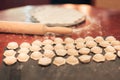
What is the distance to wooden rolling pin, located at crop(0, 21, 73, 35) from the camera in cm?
125

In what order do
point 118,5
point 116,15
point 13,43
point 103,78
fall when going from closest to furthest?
point 103,78 < point 13,43 < point 116,15 < point 118,5

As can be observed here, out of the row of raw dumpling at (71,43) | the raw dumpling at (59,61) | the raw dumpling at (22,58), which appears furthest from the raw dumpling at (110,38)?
the raw dumpling at (22,58)

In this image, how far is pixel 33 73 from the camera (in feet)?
3.01

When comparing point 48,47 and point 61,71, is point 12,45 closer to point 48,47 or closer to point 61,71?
point 48,47

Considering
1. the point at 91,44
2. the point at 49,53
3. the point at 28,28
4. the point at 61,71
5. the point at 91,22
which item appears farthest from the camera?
the point at 91,22

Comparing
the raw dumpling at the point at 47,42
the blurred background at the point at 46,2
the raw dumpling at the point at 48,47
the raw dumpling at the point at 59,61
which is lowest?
the raw dumpling at the point at 59,61

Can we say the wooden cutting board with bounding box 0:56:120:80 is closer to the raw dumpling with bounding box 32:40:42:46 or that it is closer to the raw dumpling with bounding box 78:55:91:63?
the raw dumpling with bounding box 78:55:91:63

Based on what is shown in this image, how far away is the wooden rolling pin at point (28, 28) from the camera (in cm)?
125

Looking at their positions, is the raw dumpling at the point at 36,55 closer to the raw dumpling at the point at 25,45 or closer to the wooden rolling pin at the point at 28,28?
the raw dumpling at the point at 25,45

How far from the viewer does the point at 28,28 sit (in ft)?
4.10

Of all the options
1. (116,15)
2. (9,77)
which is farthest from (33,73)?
(116,15)

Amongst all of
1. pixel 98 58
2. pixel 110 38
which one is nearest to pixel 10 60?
pixel 98 58

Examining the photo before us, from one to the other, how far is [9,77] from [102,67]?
377 millimetres

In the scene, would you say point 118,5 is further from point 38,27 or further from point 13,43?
point 13,43
